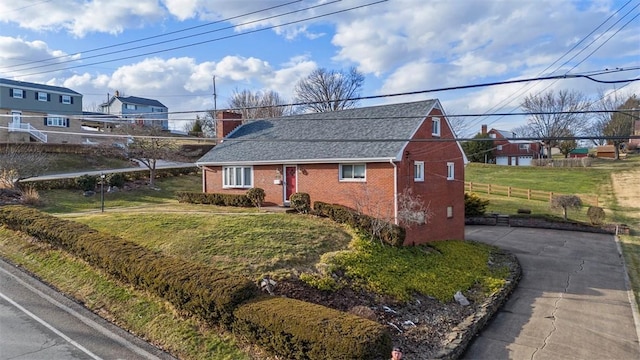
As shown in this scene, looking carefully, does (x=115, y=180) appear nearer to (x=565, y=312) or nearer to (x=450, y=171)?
(x=450, y=171)

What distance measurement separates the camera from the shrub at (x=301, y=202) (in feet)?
63.4

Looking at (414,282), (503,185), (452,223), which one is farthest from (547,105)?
(414,282)

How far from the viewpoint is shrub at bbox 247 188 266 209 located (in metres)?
21.8

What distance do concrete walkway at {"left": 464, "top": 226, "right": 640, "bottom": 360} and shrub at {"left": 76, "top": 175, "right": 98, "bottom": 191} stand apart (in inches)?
1056

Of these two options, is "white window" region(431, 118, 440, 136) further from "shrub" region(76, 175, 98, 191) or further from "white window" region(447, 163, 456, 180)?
"shrub" region(76, 175, 98, 191)

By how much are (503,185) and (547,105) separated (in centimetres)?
2724

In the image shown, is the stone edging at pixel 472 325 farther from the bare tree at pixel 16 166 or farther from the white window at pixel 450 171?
the bare tree at pixel 16 166

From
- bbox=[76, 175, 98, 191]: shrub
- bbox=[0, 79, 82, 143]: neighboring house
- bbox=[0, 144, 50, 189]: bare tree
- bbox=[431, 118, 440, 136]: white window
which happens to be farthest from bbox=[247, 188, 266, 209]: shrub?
bbox=[0, 79, 82, 143]: neighboring house

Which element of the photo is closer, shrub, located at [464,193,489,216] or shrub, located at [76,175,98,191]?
shrub, located at [76,175,98,191]

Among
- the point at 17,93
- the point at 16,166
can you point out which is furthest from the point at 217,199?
the point at 17,93

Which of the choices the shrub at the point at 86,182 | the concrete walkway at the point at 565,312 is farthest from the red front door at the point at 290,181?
the shrub at the point at 86,182

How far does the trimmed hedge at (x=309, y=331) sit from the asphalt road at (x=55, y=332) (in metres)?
2.07

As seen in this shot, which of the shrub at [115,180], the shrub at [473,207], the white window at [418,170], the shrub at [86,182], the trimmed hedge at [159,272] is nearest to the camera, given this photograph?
the trimmed hedge at [159,272]

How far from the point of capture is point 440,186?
2244cm
